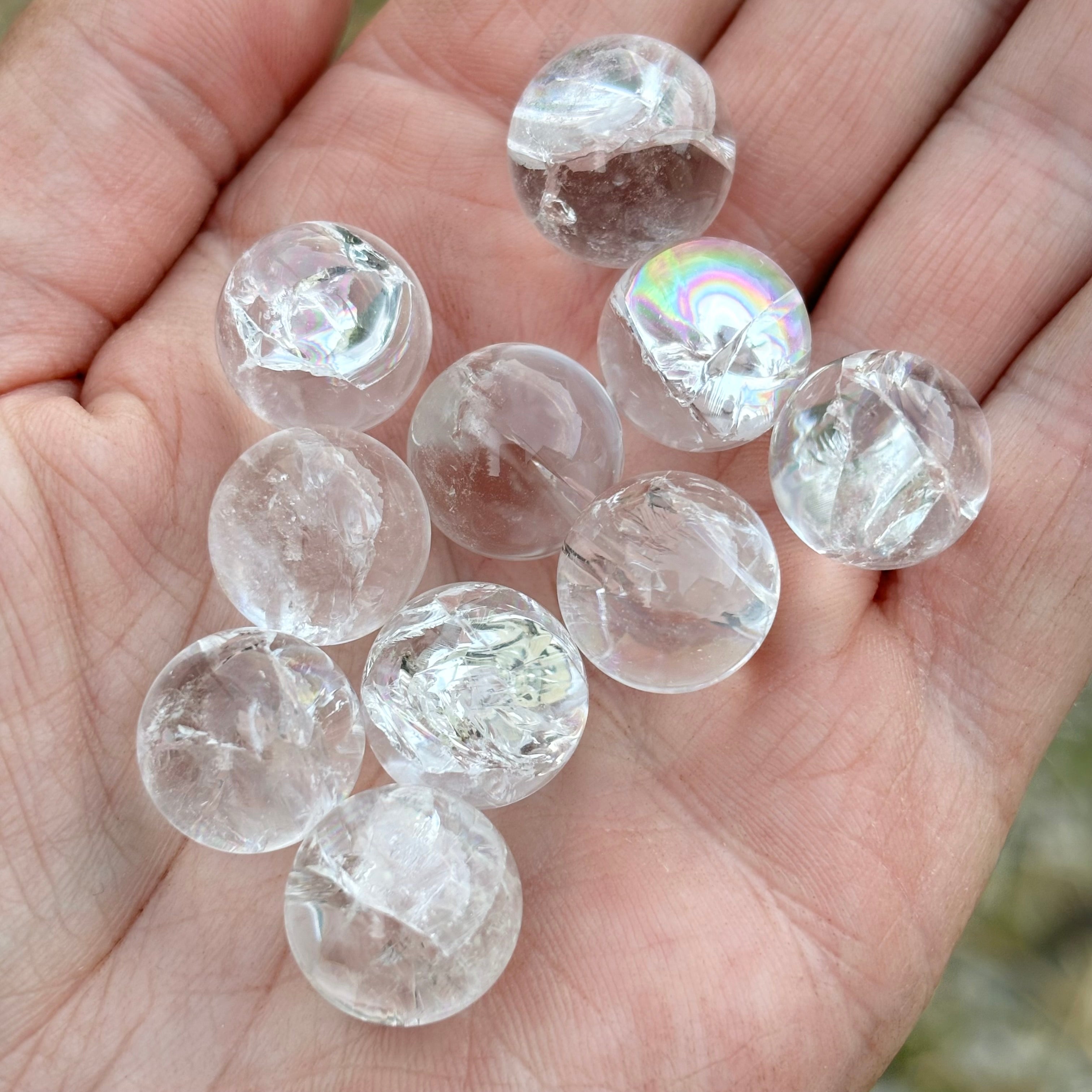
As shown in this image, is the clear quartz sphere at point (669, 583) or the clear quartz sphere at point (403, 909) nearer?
the clear quartz sphere at point (403, 909)

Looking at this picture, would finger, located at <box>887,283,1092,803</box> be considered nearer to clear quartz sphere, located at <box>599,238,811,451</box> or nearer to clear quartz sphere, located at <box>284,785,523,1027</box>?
clear quartz sphere, located at <box>599,238,811,451</box>

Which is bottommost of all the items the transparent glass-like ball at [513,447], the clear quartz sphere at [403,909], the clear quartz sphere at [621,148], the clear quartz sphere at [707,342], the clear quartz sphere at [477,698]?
the clear quartz sphere at [403,909]

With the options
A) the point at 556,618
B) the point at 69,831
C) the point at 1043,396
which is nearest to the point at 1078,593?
the point at 1043,396

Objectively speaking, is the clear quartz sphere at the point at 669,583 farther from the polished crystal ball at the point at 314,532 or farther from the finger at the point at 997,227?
the finger at the point at 997,227

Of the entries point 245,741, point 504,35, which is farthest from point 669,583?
point 504,35

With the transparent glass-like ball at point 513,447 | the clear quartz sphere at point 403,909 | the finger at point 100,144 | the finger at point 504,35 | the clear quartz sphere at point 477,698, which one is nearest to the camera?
the clear quartz sphere at point 403,909

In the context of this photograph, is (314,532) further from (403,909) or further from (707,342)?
(707,342)

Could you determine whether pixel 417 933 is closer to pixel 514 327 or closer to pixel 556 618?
pixel 556 618

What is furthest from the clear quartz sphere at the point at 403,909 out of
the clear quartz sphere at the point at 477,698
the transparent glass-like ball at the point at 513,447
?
the transparent glass-like ball at the point at 513,447
